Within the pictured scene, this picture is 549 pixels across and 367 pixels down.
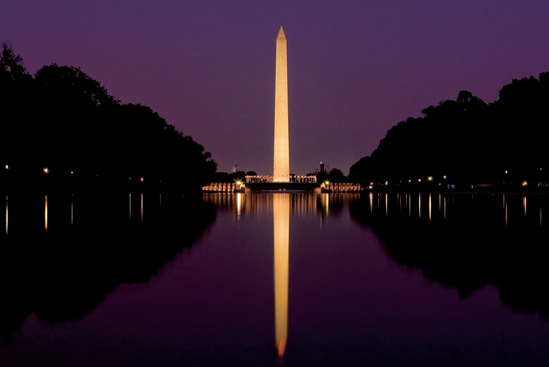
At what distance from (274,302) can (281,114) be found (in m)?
79.0

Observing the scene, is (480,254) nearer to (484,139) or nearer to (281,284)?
(281,284)

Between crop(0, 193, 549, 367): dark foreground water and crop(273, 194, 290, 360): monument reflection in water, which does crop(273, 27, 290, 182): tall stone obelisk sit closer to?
crop(273, 194, 290, 360): monument reflection in water

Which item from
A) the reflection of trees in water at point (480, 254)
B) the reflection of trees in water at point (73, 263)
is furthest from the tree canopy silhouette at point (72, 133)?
the reflection of trees in water at point (480, 254)

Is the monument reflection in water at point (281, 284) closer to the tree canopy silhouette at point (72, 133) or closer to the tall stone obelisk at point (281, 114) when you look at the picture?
the tree canopy silhouette at point (72, 133)

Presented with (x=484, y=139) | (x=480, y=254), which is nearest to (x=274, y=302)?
(x=480, y=254)

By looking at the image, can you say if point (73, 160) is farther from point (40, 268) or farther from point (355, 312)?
point (355, 312)

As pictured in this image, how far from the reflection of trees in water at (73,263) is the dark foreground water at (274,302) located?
0.03 meters

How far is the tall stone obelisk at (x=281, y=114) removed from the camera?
8225cm

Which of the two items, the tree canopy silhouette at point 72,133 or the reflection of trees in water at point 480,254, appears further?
the tree canopy silhouette at point 72,133

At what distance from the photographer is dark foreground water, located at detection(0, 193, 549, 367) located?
17.7 ft

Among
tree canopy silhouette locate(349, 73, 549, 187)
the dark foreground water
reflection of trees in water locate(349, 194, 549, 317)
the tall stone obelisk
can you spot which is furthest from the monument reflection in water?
the tall stone obelisk

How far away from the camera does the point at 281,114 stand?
3381 inches

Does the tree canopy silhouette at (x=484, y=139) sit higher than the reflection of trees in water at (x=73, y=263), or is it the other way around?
the tree canopy silhouette at (x=484, y=139)

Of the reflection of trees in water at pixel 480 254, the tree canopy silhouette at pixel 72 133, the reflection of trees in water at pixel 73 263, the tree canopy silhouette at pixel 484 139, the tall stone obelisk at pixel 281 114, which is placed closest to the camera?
the reflection of trees in water at pixel 73 263
